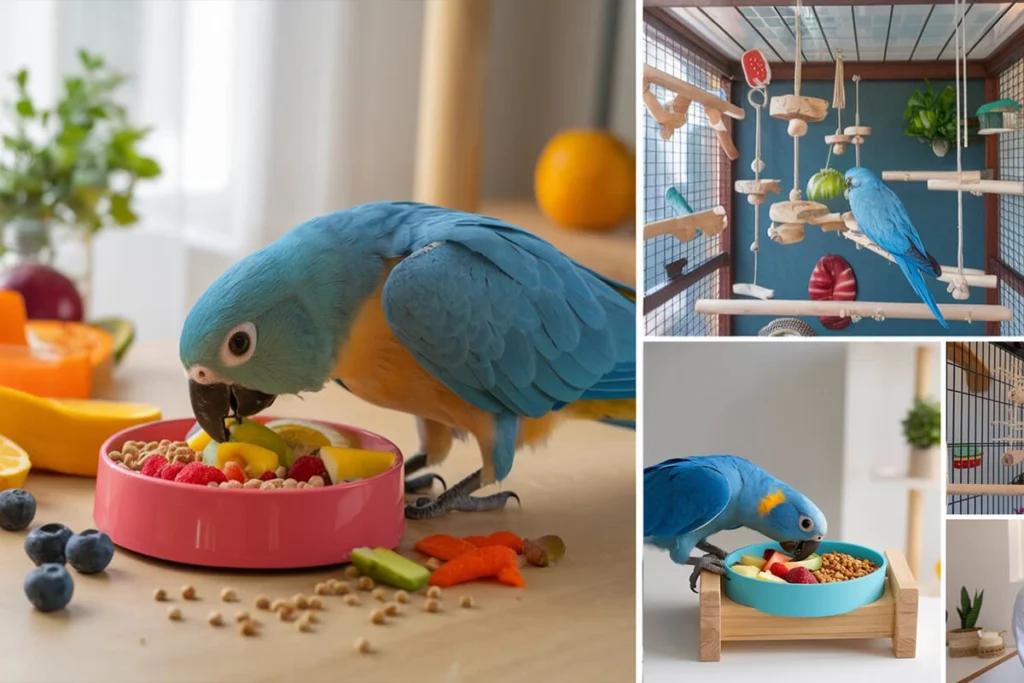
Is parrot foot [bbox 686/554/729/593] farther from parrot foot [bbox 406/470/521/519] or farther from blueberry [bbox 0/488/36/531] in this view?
blueberry [bbox 0/488/36/531]

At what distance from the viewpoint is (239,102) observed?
1.92 metres

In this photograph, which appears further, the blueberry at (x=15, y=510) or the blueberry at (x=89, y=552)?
the blueberry at (x=15, y=510)

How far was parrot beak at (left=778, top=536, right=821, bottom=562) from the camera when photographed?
929mm

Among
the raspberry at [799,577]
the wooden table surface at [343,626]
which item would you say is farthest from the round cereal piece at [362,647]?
the raspberry at [799,577]

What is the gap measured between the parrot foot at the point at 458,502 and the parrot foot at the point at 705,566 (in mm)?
243

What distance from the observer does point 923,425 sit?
0.97 m

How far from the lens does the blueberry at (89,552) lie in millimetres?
868

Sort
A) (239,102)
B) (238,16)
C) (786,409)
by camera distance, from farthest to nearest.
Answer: (239,102)
(238,16)
(786,409)

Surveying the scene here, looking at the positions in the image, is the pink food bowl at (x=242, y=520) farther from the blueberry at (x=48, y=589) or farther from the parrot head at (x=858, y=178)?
the parrot head at (x=858, y=178)

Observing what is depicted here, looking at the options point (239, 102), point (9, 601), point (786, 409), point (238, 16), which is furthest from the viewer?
point (239, 102)

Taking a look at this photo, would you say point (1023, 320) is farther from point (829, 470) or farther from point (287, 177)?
point (287, 177)

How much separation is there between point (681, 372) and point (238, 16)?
1.20m

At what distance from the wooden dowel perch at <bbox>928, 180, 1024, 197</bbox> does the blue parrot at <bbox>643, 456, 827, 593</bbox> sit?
0.27 m

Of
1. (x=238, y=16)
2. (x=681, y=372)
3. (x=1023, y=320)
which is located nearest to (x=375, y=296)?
(x=681, y=372)
